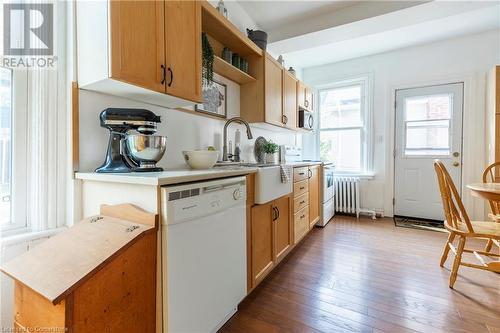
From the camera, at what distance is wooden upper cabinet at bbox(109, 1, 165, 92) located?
107cm

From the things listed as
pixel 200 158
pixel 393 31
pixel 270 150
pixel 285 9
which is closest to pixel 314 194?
pixel 270 150

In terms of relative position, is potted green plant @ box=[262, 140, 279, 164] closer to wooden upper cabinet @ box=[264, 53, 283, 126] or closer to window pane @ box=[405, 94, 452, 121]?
wooden upper cabinet @ box=[264, 53, 283, 126]

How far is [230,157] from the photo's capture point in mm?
2305

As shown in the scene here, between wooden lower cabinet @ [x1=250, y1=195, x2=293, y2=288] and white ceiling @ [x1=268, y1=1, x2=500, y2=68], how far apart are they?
2064 millimetres

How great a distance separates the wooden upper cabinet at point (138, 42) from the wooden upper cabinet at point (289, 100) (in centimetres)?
183

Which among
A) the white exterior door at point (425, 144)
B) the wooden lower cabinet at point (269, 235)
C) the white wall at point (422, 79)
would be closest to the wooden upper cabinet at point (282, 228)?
the wooden lower cabinet at point (269, 235)

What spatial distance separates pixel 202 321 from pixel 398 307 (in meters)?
1.28

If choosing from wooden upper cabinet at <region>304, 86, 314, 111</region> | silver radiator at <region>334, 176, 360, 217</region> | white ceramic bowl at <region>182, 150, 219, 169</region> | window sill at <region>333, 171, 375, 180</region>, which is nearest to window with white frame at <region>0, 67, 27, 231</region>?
white ceramic bowl at <region>182, 150, 219, 169</region>

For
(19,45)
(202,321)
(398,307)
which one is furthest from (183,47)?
(398,307)

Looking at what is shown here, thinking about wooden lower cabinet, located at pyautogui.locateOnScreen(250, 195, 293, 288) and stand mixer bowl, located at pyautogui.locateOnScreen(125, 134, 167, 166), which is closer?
stand mixer bowl, located at pyautogui.locateOnScreen(125, 134, 167, 166)

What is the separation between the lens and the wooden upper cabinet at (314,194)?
281 cm

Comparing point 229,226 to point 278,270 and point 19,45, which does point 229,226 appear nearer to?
point 278,270

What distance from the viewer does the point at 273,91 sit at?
2588 millimetres

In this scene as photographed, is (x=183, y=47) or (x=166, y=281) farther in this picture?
(x=183, y=47)
